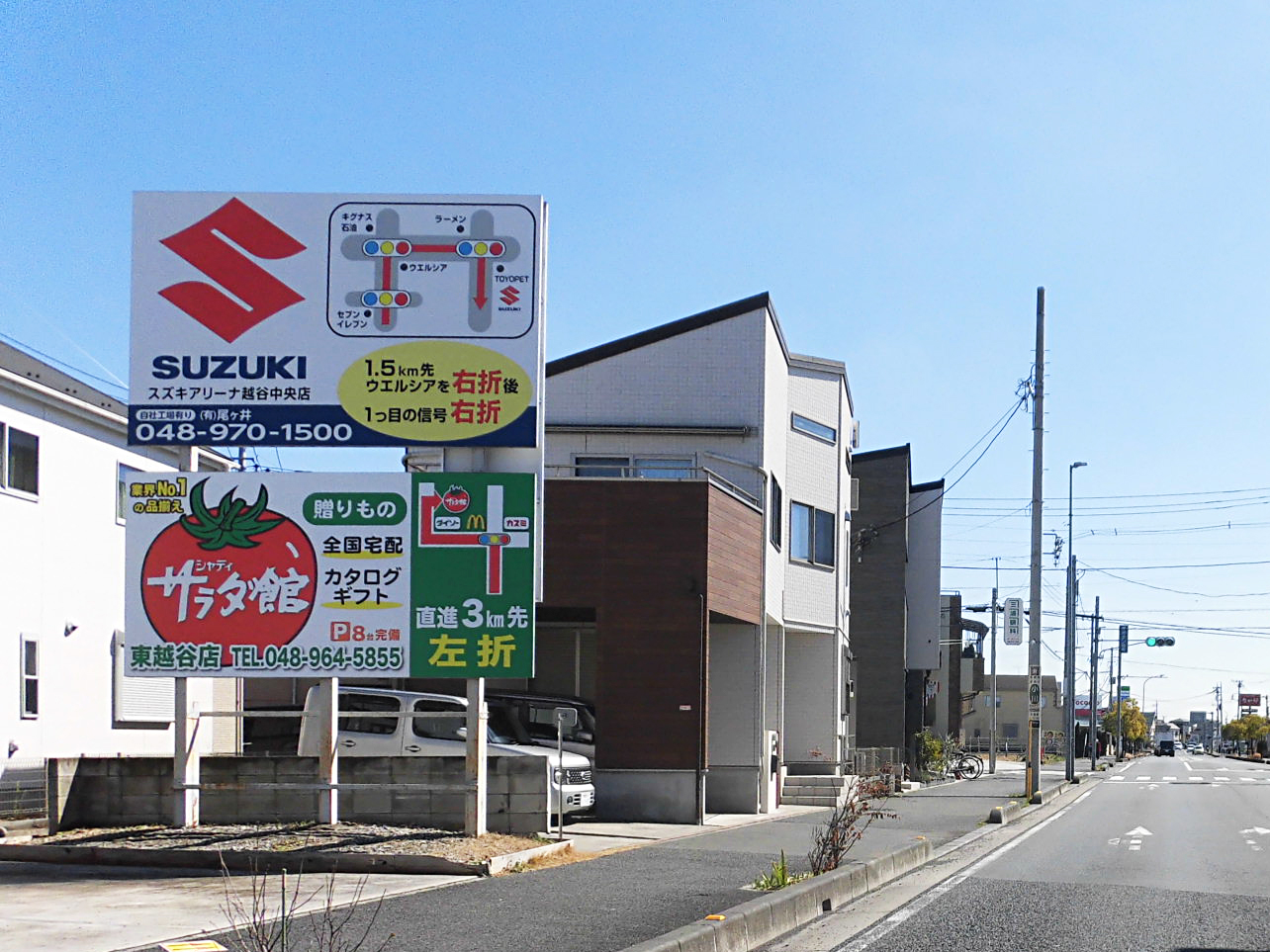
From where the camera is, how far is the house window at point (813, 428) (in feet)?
107

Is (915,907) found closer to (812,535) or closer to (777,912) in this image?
(777,912)

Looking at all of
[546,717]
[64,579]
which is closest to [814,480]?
[546,717]

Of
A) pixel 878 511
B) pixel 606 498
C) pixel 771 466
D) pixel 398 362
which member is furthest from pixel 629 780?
pixel 878 511

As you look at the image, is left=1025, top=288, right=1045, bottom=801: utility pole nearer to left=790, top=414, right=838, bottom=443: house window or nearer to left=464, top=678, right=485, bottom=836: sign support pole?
left=790, top=414, right=838, bottom=443: house window

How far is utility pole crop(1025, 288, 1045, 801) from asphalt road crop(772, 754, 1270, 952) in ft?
21.2

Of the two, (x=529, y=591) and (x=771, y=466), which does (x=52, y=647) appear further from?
(x=771, y=466)

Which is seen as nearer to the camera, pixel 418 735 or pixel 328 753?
pixel 328 753

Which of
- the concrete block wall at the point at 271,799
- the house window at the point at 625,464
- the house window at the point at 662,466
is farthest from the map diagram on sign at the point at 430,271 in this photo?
the house window at the point at 625,464

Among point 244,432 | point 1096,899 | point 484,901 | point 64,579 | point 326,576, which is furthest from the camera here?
point 64,579

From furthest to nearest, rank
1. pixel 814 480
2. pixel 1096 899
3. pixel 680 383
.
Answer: pixel 814 480
pixel 680 383
pixel 1096 899

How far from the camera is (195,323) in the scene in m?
15.6

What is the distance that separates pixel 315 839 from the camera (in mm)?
14758

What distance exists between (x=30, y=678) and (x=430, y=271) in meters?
6.83

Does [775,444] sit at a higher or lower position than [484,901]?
higher
